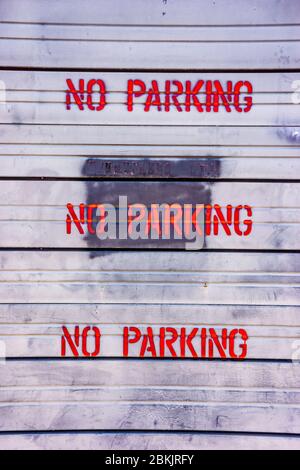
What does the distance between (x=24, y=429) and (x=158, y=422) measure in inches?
41.4

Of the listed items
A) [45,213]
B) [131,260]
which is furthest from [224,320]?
[45,213]

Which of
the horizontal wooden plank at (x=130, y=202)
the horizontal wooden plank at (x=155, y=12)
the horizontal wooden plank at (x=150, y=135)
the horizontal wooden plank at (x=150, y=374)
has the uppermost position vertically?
the horizontal wooden plank at (x=155, y=12)

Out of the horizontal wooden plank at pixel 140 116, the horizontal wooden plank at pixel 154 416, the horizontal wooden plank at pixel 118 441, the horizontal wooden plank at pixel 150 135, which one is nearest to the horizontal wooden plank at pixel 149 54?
the horizontal wooden plank at pixel 140 116

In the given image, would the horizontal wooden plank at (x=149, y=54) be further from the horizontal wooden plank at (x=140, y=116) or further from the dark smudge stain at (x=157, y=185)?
the dark smudge stain at (x=157, y=185)

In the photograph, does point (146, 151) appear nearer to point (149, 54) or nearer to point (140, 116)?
point (140, 116)

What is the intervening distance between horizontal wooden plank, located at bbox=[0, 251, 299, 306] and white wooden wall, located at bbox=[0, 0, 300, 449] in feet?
0.04

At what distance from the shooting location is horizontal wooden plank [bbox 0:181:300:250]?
120 inches

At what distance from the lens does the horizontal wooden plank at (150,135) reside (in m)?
3.04

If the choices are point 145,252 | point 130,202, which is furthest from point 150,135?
point 145,252

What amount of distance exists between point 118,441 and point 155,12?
3307mm

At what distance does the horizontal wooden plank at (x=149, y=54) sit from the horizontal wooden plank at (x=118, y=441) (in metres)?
2.84

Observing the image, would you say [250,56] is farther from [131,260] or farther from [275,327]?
[275,327]

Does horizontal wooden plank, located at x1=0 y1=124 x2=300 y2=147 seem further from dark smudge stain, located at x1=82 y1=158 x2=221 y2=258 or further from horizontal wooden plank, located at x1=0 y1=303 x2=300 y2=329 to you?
horizontal wooden plank, located at x1=0 y1=303 x2=300 y2=329
